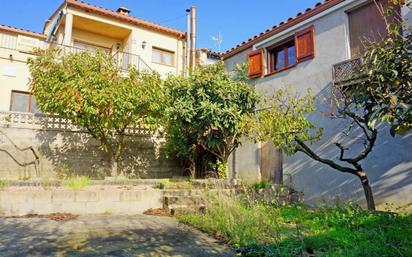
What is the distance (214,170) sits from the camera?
491 inches

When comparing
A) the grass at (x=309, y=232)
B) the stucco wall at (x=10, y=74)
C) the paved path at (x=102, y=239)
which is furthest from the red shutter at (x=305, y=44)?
the stucco wall at (x=10, y=74)

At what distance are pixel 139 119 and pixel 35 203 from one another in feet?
16.2

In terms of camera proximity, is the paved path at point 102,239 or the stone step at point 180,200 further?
the stone step at point 180,200

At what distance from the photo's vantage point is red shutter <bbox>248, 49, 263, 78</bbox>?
1273 centimetres

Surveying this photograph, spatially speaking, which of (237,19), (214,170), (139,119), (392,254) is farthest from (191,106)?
(392,254)

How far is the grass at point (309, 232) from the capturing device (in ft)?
14.7

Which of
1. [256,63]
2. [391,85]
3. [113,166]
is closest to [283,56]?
[256,63]

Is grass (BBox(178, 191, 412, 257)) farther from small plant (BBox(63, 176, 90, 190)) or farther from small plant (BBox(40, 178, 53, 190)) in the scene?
small plant (BBox(40, 178, 53, 190))

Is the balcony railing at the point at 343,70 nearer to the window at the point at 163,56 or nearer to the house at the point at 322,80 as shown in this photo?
the house at the point at 322,80

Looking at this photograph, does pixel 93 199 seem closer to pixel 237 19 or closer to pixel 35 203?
pixel 35 203

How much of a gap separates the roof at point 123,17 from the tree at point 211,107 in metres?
6.75

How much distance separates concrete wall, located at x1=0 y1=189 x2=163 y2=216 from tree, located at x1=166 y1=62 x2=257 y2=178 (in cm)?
309

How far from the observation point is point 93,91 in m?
10.2

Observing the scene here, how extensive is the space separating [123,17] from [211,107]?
910 centimetres
